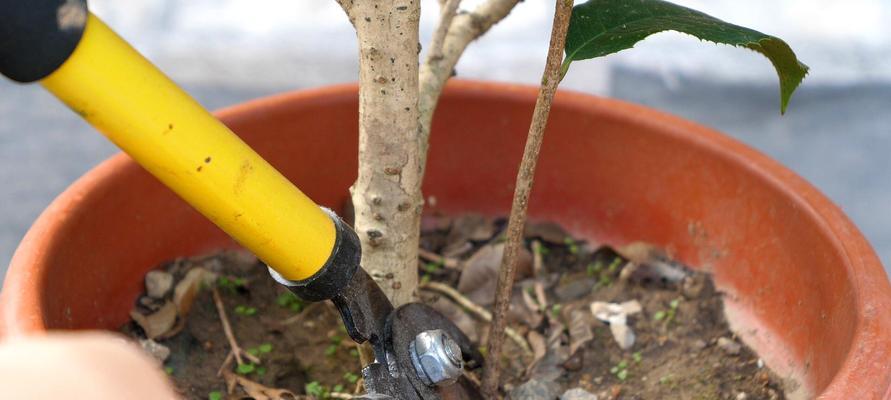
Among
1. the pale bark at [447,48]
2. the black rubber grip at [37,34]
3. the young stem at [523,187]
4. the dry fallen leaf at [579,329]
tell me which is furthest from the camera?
the dry fallen leaf at [579,329]

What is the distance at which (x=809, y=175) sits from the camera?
180 centimetres

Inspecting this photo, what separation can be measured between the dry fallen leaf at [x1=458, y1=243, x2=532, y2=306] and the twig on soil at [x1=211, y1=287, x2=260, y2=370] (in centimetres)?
27

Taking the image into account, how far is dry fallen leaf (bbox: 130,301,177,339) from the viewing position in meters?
0.96

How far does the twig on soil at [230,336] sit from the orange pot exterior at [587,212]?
0.07 metres

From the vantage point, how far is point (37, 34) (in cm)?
51

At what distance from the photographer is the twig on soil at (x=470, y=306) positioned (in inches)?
39.9

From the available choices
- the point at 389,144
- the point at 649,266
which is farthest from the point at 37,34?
the point at 649,266

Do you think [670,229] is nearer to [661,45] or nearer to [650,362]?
[650,362]

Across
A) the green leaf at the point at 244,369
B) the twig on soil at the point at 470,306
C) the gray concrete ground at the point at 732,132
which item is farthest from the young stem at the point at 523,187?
the gray concrete ground at the point at 732,132

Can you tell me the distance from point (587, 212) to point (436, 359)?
493mm

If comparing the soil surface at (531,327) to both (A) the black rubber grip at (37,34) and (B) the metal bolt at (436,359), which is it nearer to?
(B) the metal bolt at (436,359)

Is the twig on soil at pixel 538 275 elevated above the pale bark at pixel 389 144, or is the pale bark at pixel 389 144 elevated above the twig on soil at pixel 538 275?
the pale bark at pixel 389 144

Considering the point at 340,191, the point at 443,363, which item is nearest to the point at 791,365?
the point at 443,363

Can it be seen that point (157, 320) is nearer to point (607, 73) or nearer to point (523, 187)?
point (523, 187)
